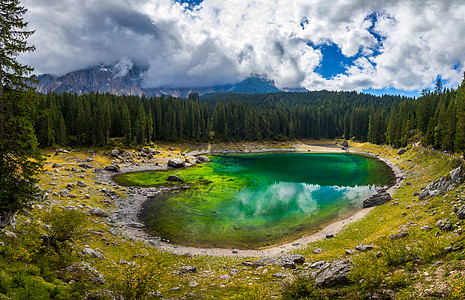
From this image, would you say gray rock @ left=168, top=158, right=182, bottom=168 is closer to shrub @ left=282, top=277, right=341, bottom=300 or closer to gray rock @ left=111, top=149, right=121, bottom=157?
gray rock @ left=111, top=149, right=121, bottom=157

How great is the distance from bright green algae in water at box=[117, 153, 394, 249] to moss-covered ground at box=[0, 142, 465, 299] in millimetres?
5865

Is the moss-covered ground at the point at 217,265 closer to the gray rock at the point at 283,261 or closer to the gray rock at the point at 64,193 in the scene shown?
the gray rock at the point at 283,261

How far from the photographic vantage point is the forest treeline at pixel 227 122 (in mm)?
70888

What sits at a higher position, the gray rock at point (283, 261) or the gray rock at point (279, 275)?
the gray rock at point (279, 275)

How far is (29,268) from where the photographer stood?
41.2ft

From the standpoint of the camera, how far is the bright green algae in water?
30.2 metres

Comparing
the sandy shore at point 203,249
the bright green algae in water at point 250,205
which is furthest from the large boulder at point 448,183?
the bright green algae in water at point 250,205

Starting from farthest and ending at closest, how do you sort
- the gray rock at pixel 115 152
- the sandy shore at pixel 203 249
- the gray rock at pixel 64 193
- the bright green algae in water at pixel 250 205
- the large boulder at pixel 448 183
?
the gray rock at pixel 115 152 → the gray rock at pixel 64 193 → the bright green algae in water at pixel 250 205 → the large boulder at pixel 448 183 → the sandy shore at pixel 203 249

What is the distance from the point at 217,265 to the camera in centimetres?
2097

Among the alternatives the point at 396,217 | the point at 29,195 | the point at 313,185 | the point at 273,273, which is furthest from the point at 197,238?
the point at 313,185

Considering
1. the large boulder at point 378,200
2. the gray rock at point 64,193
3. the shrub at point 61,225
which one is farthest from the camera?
the large boulder at point 378,200

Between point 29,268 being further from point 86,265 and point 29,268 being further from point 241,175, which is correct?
point 241,175

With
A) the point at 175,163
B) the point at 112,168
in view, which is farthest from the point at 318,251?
the point at 175,163

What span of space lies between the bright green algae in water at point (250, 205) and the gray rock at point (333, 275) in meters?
12.8
